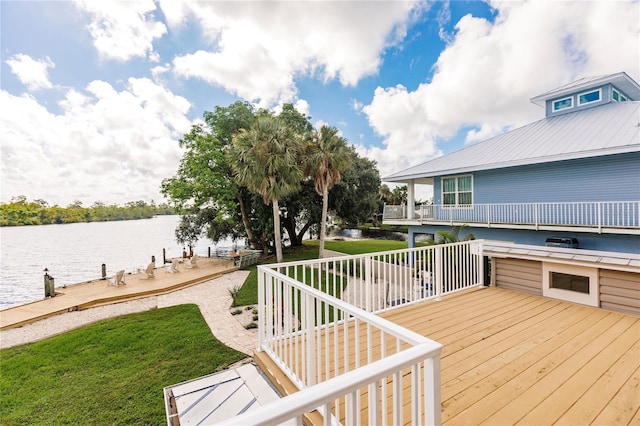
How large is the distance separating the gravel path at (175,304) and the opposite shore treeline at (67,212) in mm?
12607

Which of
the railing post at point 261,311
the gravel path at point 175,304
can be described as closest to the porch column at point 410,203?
the gravel path at point 175,304

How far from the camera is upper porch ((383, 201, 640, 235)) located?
8.41 meters

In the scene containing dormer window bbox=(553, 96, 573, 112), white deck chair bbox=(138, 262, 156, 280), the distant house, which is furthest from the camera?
white deck chair bbox=(138, 262, 156, 280)

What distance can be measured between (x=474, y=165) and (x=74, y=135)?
21.9 m

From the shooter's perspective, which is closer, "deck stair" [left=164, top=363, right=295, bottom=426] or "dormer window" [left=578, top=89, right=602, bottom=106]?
"deck stair" [left=164, top=363, right=295, bottom=426]

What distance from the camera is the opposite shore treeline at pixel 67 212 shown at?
1165 inches

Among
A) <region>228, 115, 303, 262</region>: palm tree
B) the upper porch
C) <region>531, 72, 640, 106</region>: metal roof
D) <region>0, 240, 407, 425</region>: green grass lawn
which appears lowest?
<region>0, 240, 407, 425</region>: green grass lawn

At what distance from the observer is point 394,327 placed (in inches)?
53.1

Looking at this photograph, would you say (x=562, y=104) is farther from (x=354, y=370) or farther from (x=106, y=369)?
(x=106, y=369)

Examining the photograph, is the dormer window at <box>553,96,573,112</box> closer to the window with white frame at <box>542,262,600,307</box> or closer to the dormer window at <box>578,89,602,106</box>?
the dormer window at <box>578,89,602,106</box>

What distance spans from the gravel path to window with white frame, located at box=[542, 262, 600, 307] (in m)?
5.84

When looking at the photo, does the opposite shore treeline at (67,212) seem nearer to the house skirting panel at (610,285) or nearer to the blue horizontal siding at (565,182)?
the blue horizontal siding at (565,182)

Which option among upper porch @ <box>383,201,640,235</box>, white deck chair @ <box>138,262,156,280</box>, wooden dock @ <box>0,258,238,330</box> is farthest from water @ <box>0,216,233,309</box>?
upper porch @ <box>383,201,640,235</box>

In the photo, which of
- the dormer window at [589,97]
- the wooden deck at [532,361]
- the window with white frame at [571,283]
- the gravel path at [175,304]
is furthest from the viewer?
the dormer window at [589,97]
